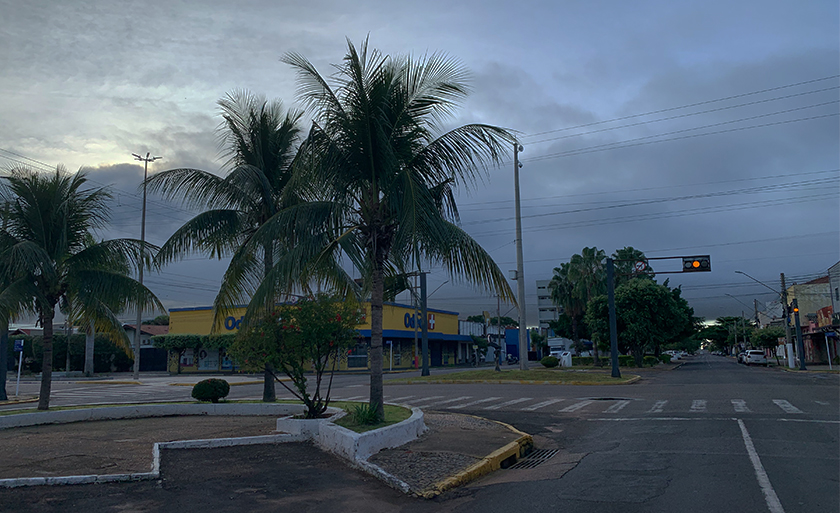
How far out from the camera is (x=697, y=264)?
24969 mm

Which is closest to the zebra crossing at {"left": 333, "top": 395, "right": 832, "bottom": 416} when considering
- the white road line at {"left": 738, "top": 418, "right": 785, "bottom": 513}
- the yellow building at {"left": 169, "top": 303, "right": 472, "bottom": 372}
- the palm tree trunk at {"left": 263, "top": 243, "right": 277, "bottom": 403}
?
the palm tree trunk at {"left": 263, "top": 243, "right": 277, "bottom": 403}

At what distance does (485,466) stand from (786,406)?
11414 mm

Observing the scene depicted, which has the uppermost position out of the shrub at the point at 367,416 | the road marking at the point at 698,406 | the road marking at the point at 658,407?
the shrub at the point at 367,416

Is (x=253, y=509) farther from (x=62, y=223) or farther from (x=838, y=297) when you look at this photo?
(x=838, y=297)

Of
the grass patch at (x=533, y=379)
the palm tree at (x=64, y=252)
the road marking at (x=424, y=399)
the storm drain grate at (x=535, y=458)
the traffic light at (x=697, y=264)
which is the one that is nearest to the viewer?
the storm drain grate at (x=535, y=458)

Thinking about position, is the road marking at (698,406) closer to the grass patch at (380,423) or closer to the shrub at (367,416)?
the grass patch at (380,423)

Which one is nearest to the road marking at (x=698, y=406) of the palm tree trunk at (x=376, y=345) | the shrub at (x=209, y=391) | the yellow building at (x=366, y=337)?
the palm tree trunk at (x=376, y=345)

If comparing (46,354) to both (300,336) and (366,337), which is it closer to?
(300,336)

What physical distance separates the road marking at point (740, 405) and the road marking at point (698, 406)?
773mm

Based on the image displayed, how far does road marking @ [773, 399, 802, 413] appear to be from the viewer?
15141 millimetres

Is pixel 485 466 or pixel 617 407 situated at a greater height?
pixel 485 466

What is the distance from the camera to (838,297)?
52.0 meters

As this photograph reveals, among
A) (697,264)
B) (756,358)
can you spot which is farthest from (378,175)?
(756,358)

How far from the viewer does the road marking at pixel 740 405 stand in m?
15.2
